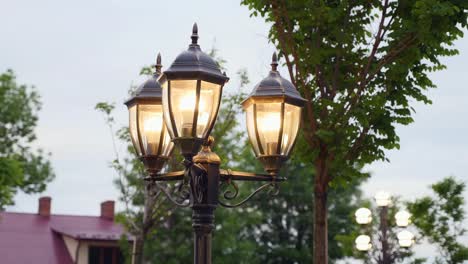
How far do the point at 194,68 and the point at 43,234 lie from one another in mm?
32413

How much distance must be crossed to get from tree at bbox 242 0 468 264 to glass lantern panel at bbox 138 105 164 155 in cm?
677

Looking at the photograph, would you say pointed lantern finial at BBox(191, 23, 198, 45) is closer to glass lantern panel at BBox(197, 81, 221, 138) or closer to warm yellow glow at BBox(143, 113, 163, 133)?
glass lantern panel at BBox(197, 81, 221, 138)

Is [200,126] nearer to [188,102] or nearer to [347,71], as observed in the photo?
[188,102]

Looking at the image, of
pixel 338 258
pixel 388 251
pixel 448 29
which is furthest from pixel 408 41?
pixel 338 258

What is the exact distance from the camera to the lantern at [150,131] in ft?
22.5

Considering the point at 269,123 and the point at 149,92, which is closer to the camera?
the point at 269,123

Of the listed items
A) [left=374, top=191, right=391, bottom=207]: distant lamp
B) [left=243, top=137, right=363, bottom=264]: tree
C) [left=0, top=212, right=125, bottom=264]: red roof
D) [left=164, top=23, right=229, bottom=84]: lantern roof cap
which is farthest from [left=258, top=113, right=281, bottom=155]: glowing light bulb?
[left=243, top=137, right=363, bottom=264]: tree

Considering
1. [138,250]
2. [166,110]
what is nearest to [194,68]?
[166,110]

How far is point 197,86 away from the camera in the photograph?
19.9 feet

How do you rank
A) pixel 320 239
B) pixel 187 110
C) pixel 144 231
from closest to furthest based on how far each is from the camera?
pixel 187 110, pixel 320 239, pixel 144 231

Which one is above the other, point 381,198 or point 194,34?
point 381,198

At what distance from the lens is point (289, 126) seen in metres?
6.55

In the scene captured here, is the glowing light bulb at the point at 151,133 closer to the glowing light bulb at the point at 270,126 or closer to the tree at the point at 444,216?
the glowing light bulb at the point at 270,126

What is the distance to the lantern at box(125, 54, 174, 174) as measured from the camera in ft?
22.5
